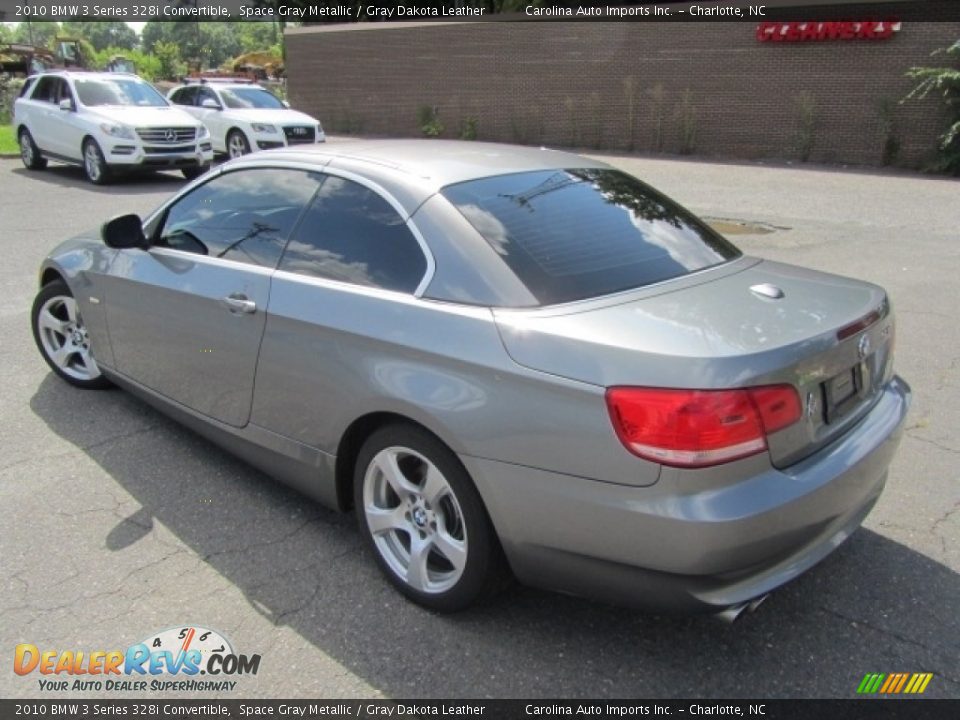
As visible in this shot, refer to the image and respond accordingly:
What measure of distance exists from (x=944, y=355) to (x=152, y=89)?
14.5 m

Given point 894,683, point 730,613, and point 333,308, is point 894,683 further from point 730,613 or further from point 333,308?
point 333,308

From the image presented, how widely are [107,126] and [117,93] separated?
148 cm

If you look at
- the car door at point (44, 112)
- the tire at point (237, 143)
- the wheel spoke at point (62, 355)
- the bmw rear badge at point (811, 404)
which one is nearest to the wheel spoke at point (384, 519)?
the bmw rear badge at point (811, 404)

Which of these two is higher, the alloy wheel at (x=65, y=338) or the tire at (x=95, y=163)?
the tire at (x=95, y=163)

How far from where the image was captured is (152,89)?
15.2 metres

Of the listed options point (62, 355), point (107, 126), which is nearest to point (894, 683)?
point (62, 355)

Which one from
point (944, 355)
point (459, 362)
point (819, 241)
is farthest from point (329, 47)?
point (459, 362)

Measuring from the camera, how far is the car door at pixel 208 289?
342cm

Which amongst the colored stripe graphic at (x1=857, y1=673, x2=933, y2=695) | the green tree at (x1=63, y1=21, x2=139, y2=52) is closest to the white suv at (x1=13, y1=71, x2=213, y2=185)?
the colored stripe graphic at (x1=857, y1=673, x2=933, y2=695)

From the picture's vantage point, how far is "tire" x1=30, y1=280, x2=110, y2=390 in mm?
4773

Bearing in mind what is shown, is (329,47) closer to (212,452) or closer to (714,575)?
(212,452)

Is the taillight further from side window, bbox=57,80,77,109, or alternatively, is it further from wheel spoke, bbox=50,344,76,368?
side window, bbox=57,80,77,109

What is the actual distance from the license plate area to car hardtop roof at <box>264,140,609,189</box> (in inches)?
60.2

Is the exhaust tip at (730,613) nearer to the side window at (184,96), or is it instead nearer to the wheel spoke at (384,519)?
the wheel spoke at (384,519)
